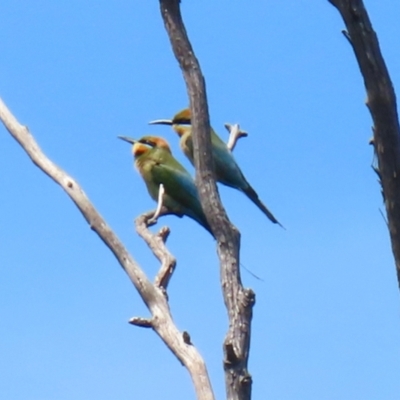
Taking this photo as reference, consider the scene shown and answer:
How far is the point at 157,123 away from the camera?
630cm

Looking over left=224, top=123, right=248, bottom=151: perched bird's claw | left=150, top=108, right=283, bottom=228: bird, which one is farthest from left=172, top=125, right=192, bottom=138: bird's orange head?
left=224, top=123, right=248, bottom=151: perched bird's claw

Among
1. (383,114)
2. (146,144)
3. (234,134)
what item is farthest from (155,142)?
(383,114)

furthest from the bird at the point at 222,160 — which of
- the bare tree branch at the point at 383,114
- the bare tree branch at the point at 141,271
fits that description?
the bare tree branch at the point at 383,114

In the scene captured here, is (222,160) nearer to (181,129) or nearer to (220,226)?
(181,129)

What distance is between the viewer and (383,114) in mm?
2109

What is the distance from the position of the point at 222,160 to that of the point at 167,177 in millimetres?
348

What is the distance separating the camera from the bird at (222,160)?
5754 mm

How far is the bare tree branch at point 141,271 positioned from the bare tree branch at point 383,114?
0.91m

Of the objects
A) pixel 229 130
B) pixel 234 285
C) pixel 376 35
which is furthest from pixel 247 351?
pixel 229 130

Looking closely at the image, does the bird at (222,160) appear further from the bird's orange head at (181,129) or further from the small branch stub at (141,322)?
the small branch stub at (141,322)

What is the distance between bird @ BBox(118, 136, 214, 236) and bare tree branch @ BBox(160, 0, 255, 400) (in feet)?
8.19

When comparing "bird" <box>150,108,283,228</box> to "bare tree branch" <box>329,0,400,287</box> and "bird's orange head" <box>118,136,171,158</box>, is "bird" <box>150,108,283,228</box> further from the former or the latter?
"bare tree branch" <box>329,0,400,287</box>

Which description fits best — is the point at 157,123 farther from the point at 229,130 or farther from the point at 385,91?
the point at 385,91

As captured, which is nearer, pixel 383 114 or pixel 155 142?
pixel 383 114
